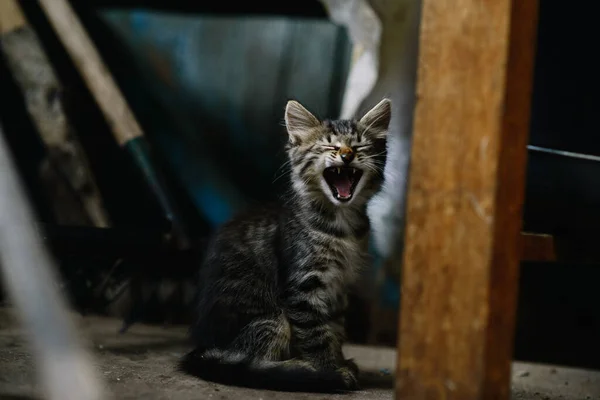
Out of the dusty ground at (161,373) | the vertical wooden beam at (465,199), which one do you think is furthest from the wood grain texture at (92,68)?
the vertical wooden beam at (465,199)

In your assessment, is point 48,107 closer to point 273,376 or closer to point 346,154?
point 346,154

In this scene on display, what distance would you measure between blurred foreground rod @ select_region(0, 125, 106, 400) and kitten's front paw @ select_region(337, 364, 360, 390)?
1340 millimetres

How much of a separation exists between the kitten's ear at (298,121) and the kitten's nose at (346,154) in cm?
25

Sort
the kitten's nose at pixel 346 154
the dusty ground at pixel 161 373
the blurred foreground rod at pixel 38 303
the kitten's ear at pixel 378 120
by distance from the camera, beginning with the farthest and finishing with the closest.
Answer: the kitten's ear at pixel 378 120 < the kitten's nose at pixel 346 154 < the dusty ground at pixel 161 373 < the blurred foreground rod at pixel 38 303

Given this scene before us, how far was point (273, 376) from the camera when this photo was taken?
212cm

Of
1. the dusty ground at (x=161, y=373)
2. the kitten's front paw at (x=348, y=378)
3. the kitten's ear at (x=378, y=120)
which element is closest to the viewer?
the dusty ground at (x=161, y=373)

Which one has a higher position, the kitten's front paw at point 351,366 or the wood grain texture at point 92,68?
the wood grain texture at point 92,68

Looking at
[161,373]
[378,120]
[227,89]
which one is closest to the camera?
[161,373]

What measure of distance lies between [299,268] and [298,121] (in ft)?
1.93

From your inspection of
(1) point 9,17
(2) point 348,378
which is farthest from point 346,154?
(1) point 9,17

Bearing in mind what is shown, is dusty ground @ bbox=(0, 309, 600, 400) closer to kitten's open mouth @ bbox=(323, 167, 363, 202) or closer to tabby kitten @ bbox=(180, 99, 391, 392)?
tabby kitten @ bbox=(180, 99, 391, 392)

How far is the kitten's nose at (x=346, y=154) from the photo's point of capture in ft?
7.72

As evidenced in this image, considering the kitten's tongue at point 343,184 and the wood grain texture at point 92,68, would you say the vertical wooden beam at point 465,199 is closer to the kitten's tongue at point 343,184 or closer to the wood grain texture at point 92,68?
the kitten's tongue at point 343,184

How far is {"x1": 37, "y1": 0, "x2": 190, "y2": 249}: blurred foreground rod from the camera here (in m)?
3.33
